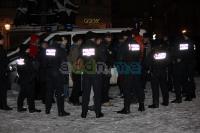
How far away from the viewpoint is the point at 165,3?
7788 centimetres

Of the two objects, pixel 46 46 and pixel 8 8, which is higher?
pixel 8 8

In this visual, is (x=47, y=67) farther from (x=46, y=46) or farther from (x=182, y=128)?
(x=182, y=128)

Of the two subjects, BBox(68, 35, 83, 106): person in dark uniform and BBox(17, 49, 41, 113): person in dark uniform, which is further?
BBox(68, 35, 83, 106): person in dark uniform

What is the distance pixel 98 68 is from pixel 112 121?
118 centimetres


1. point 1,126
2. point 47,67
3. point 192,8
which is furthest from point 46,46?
point 192,8

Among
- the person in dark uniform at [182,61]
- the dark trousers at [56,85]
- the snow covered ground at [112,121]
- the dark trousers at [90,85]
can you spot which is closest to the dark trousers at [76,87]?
the snow covered ground at [112,121]

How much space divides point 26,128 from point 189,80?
5236 mm

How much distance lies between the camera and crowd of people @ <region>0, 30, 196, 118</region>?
1065 cm

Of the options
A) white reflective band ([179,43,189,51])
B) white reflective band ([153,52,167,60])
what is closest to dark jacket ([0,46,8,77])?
white reflective band ([153,52,167,60])

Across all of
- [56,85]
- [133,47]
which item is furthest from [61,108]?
[133,47]

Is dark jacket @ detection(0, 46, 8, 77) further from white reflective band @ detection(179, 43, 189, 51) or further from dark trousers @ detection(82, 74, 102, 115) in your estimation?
white reflective band @ detection(179, 43, 189, 51)

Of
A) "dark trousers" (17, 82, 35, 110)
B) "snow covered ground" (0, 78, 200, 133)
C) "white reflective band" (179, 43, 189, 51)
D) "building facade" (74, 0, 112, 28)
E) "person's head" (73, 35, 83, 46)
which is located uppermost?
"building facade" (74, 0, 112, 28)

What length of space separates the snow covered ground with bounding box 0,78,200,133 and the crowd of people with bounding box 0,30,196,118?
1.01 feet

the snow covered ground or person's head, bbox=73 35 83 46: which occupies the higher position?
person's head, bbox=73 35 83 46
